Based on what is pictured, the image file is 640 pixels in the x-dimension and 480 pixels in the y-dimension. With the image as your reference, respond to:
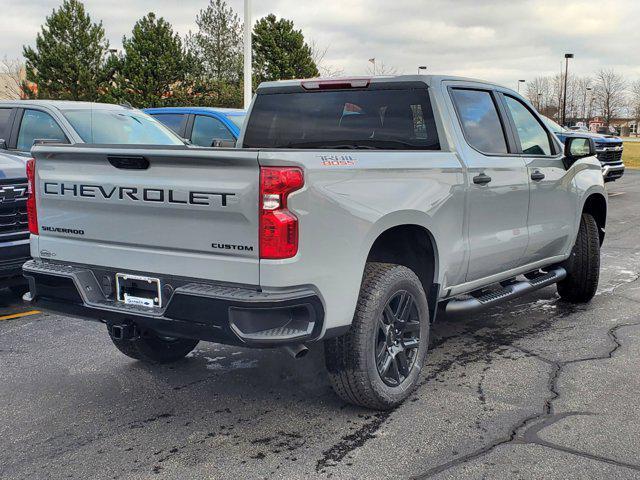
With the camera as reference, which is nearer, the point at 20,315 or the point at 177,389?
the point at 177,389

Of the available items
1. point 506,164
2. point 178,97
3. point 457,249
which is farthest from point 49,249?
point 178,97

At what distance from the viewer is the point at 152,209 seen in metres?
3.60

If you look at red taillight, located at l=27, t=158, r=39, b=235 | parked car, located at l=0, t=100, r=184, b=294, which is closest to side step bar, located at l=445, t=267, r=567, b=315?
red taillight, located at l=27, t=158, r=39, b=235

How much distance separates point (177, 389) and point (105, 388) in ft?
1.48

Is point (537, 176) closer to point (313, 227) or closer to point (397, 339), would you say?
point (397, 339)

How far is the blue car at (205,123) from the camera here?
10.6m

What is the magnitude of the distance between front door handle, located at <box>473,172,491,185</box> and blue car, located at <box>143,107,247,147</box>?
6185mm

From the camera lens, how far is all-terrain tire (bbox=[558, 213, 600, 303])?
6.43 metres

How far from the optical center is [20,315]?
21.0 ft

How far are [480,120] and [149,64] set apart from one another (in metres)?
25.8

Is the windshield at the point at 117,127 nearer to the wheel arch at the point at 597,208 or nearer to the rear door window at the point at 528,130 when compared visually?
the rear door window at the point at 528,130

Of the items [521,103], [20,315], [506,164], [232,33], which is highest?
[232,33]

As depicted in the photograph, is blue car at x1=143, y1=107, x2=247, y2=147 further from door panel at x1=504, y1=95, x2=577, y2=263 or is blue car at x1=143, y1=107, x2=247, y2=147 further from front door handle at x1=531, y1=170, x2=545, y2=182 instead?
front door handle at x1=531, y1=170, x2=545, y2=182

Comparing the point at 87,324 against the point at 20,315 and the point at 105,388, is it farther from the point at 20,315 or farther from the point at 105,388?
the point at 105,388
